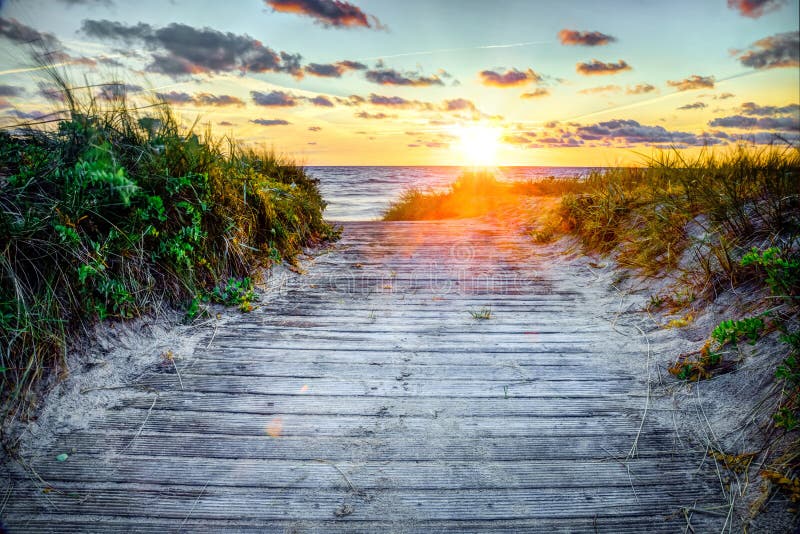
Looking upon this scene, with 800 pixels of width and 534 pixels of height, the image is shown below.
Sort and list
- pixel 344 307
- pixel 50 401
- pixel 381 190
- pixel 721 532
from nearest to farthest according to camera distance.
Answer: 1. pixel 721 532
2. pixel 50 401
3. pixel 344 307
4. pixel 381 190

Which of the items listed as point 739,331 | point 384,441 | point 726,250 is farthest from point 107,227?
point 726,250

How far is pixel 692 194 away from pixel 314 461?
4.00 metres

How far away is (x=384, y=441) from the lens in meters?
2.12

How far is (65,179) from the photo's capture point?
2.87 meters

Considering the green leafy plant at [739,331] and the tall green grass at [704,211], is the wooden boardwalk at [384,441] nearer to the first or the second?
the green leafy plant at [739,331]

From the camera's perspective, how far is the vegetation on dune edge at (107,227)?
2.47 metres

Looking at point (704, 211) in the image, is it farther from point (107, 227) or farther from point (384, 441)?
point (107, 227)

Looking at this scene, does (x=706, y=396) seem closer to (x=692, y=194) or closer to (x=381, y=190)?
(x=692, y=194)

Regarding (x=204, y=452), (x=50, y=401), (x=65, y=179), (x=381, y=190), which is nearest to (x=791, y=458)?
(x=204, y=452)

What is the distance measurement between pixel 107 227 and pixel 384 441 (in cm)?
242

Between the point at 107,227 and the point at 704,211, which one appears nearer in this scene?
the point at 107,227

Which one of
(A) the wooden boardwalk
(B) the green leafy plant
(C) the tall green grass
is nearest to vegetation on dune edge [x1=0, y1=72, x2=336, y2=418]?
(A) the wooden boardwalk

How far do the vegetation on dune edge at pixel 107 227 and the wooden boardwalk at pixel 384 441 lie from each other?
0.52 m

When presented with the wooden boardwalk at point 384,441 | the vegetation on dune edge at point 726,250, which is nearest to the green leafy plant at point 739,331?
the vegetation on dune edge at point 726,250
